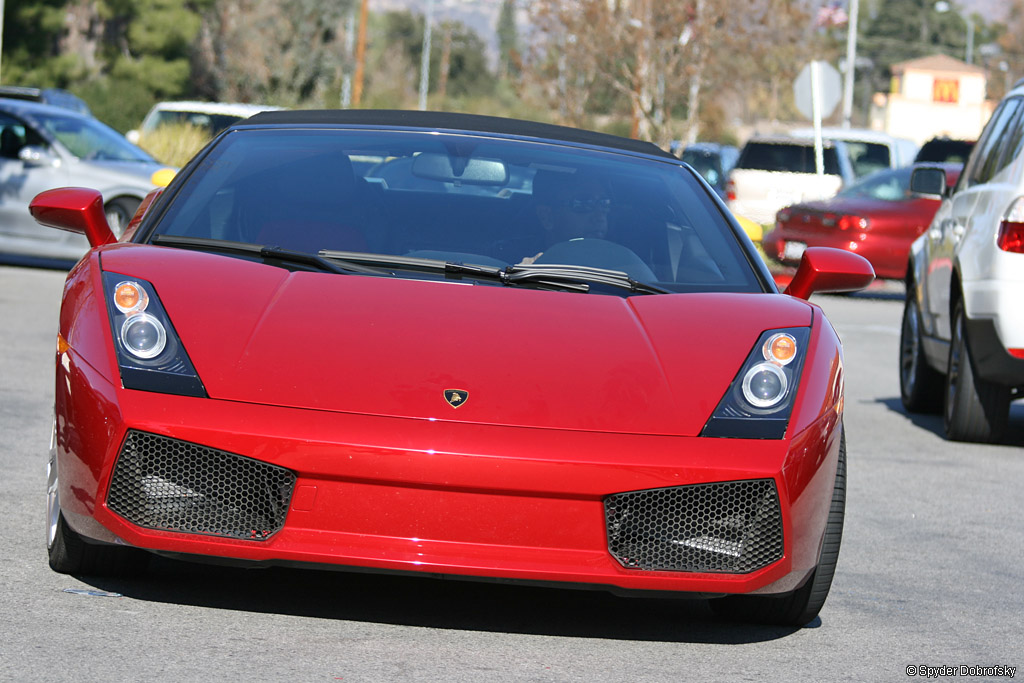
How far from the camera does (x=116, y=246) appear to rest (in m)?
4.60

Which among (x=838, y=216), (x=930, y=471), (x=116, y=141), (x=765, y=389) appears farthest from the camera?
(x=838, y=216)

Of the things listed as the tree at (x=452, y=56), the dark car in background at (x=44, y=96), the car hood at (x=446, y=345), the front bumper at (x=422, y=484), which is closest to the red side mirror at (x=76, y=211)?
the car hood at (x=446, y=345)

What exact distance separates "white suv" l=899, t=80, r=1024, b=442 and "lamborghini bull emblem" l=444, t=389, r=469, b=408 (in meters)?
4.59

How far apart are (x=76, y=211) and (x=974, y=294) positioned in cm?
473

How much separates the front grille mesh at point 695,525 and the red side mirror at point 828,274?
1250mm

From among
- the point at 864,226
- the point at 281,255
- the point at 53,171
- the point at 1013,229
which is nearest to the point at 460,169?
the point at 281,255

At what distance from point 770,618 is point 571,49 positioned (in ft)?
96.2

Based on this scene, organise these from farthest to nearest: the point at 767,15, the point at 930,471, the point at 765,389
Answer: the point at 767,15, the point at 930,471, the point at 765,389

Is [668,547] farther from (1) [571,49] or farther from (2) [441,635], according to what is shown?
(1) [571,49]

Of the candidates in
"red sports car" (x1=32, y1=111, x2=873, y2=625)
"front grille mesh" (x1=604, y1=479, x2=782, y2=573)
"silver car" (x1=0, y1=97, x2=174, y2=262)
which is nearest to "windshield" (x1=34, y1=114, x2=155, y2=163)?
"silver car" (x1=0, y1=97, x2=174, y2=262)

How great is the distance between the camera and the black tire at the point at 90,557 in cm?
441

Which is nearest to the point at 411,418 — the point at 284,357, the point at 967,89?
the point at 284,357

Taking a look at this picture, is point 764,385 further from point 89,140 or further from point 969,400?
point 89,140

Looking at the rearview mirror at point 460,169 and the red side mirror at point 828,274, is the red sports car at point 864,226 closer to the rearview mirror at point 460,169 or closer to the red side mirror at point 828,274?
the red side mirror at point 828,274
